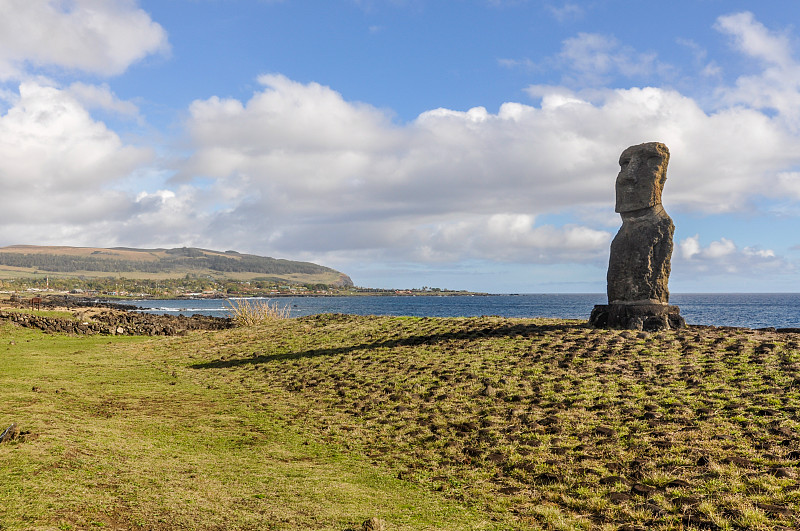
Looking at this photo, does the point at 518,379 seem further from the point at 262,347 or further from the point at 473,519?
the point at 262,347

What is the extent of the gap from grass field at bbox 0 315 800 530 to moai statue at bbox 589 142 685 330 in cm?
141

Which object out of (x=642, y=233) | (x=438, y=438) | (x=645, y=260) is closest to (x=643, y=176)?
(x=642, y=233)

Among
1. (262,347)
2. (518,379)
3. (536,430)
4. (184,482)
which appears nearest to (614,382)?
(518,379)

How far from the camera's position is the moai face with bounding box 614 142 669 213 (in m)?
18.1

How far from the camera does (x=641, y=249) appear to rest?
18.1 metres

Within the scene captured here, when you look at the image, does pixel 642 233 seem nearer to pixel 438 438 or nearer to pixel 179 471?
pixel 438 438

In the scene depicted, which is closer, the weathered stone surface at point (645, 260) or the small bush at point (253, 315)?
the weathered stone surface at point (645, 260)

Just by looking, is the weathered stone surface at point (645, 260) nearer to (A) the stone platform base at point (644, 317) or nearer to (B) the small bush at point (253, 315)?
(A) the stone platform base at point (644, 317)

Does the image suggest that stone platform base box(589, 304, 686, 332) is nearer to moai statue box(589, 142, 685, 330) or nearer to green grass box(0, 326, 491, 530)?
moai statue box(589, 142, 685, 330)

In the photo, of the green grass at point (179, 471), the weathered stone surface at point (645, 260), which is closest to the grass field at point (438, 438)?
the green grass at point (179, 471)

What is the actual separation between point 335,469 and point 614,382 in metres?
6.85

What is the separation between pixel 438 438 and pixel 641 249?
1171 cm

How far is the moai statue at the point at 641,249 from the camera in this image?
17750mm

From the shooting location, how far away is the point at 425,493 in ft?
24.1
